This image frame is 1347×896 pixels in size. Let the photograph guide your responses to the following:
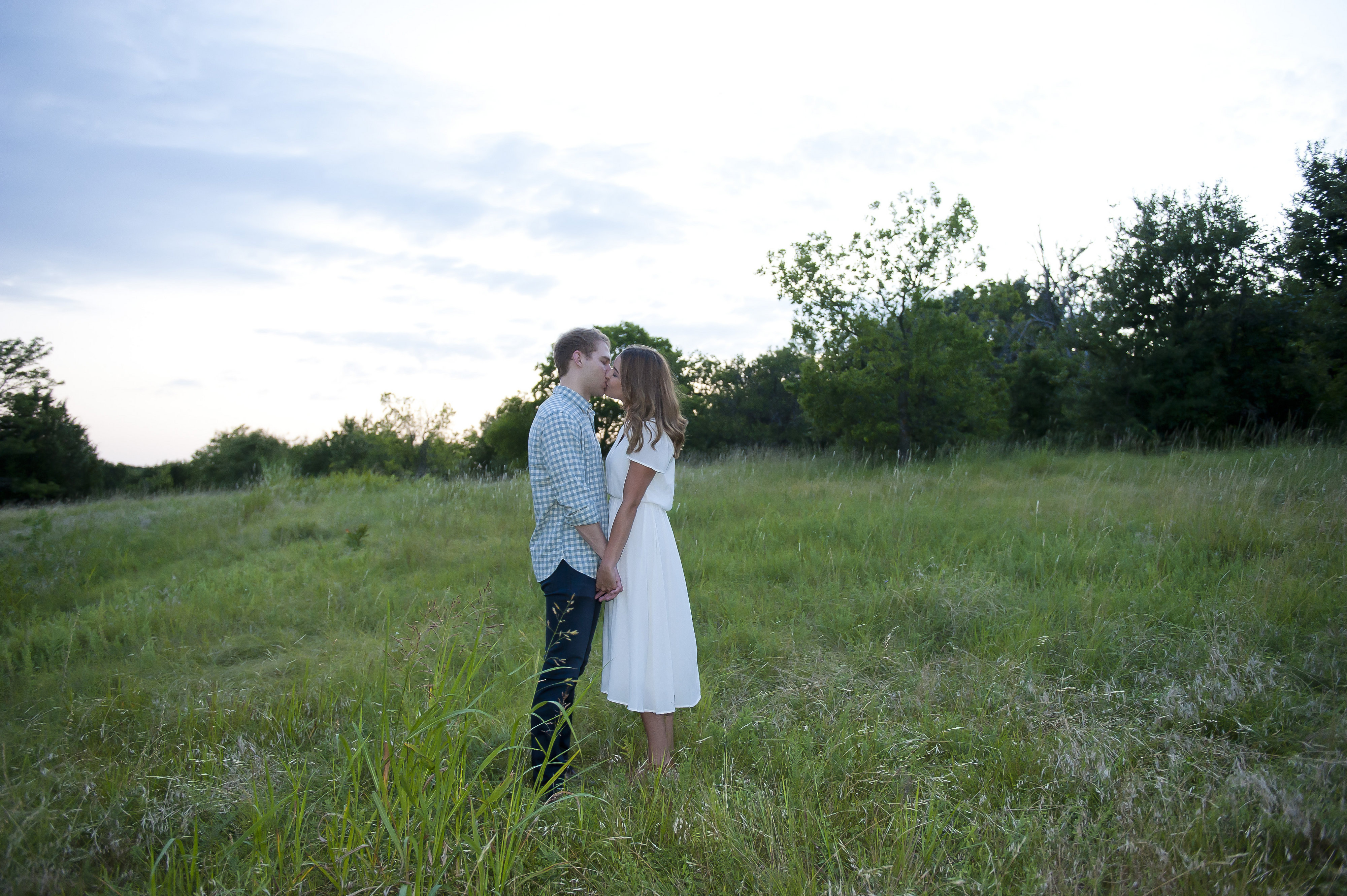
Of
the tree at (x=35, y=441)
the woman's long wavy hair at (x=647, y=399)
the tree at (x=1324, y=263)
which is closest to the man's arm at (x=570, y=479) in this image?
the woman's long wavy hair at (x=647, y=399)

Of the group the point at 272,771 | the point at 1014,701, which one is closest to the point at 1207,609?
the point at 1014,701

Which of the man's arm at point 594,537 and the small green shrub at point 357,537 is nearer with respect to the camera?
the man's arm at point 594,537

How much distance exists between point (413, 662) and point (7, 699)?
12.2 feet

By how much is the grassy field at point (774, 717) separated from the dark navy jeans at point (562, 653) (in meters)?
0.27

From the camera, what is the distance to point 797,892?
2090 millimetres

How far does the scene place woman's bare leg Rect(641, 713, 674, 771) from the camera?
2.95 meters

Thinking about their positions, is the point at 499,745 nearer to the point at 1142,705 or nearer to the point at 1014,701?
the point at 1014,701

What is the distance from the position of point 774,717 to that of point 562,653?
123 centimetres

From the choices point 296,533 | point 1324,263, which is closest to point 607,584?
point 296,533

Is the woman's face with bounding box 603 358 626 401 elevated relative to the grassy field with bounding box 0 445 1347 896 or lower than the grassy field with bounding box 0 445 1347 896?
elevated

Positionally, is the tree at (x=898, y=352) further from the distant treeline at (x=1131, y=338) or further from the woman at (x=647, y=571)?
the woman at (x=647, y=571)

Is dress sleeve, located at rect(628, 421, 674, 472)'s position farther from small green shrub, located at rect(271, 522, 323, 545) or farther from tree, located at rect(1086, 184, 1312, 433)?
tree, located at rect(1086, 184, 1312, 433)

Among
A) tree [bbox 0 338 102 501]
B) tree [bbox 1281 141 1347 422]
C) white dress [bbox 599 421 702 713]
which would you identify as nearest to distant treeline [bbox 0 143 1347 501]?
tree [bbox 1281 141 1347 422]

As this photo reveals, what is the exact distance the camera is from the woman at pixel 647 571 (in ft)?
9.66
